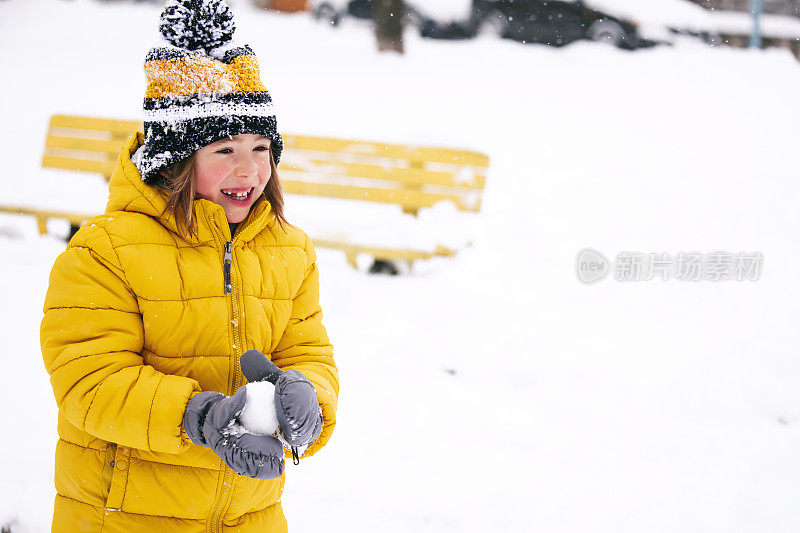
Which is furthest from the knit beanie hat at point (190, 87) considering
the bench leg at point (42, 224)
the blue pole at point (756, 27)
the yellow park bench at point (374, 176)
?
the blue pole at point (756, 27)

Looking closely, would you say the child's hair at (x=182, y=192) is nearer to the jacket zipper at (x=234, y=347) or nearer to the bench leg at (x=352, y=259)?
the jacket zipper at (x=234, y=347)

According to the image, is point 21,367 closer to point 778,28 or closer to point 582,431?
point 582,431

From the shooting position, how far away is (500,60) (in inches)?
507

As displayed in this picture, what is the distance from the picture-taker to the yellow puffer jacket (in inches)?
57.9

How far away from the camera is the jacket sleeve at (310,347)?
175 centimetres

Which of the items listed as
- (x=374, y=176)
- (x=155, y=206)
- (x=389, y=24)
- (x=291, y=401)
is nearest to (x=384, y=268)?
(x=374, y=176)

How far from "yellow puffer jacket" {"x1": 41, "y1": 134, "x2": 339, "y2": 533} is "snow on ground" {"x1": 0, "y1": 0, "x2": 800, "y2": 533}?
143 cm

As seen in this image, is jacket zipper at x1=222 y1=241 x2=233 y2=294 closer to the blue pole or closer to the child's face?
the child's face

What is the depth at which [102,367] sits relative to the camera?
148 cm

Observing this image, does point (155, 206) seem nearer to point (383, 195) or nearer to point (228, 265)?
point (228, 265)

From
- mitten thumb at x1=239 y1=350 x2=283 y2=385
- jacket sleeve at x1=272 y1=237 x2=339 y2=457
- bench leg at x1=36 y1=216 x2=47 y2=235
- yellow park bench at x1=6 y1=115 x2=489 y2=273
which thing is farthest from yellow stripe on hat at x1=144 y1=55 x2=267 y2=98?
bench leg at x1=36 y1=216 x2=47 y2=235

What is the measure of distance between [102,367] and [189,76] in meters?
0.69

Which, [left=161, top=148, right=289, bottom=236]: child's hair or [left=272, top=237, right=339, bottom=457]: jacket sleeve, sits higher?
[left=161, top=148, right=289, bottom=236]: child's hair

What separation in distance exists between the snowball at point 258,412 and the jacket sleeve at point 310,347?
28cm
